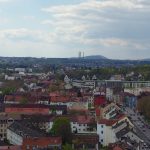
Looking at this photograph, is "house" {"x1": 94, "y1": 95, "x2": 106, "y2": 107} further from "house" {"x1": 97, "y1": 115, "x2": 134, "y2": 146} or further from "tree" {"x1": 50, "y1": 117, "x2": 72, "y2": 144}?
"tree" {"x1": 50, "y1": 117, "x2": 72, "y2": 144}

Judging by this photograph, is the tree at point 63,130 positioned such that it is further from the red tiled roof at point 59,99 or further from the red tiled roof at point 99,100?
the red tiled roof at point 59,99

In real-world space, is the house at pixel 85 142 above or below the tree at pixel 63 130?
below

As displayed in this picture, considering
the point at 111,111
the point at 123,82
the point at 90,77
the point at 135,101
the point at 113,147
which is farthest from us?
the point at 90,77

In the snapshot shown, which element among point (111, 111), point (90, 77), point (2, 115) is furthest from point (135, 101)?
point (90, 77)

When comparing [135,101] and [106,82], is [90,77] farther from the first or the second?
[135,101]

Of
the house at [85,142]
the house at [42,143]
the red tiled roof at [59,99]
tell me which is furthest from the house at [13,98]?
the house at [42,143]

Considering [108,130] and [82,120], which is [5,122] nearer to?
[82,120]
